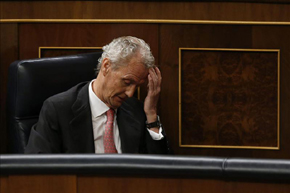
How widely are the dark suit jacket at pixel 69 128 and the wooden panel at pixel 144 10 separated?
14.7 inches

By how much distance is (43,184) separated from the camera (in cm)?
90

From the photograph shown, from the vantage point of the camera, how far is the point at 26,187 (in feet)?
2.97

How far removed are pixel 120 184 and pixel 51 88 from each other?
83 centimetres

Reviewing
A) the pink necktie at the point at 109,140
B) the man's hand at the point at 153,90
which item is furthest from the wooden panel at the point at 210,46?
the pink necktie at the point at 109,140

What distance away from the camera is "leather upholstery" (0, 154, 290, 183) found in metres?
0.86

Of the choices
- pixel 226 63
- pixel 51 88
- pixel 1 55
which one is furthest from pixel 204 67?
pixel 1 55

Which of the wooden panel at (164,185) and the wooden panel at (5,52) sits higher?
the wooden panel at (5,52)

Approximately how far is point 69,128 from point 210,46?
0.62 metres

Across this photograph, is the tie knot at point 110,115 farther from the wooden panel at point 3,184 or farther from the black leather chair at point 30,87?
the wooden panel at point 3,184

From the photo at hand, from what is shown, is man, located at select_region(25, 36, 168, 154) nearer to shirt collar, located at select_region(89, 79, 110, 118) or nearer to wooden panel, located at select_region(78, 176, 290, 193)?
shirt collar, located at select_region(89, 79, 110, 118)

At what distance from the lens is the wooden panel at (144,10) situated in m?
1.85

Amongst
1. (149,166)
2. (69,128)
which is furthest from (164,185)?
(69,128)

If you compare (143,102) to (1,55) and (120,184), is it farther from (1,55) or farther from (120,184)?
(120,184)

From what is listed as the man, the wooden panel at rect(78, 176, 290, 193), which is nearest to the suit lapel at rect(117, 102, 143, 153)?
the man
